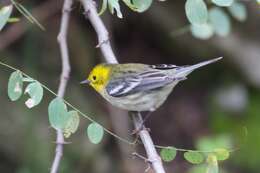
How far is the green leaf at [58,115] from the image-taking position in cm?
197

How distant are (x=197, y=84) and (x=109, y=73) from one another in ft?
7.83

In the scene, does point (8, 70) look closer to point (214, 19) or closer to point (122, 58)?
point (122, 58)

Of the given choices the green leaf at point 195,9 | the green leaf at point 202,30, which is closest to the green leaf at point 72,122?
the green leaf at point 195,9

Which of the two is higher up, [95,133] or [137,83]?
[95,133]

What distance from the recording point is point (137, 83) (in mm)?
3344

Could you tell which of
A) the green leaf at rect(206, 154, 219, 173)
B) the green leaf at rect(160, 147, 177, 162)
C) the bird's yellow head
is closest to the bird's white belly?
the bird's yellow head

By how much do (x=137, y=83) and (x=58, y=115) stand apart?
1.40 m

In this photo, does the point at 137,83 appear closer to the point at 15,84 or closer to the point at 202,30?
the point at 202,30

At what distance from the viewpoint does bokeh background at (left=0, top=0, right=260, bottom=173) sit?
4.61m

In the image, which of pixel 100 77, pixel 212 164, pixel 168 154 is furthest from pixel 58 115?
pixel 100 77

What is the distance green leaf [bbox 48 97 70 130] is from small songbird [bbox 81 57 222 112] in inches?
45.3

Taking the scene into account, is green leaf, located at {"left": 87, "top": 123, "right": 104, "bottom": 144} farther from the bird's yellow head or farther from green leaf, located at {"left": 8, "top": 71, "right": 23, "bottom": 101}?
the bird's yellow head

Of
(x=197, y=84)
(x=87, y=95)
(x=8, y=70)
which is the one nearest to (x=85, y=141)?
(x=87, y=95)

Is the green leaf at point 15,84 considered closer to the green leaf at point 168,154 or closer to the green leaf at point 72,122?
the green leaf at point 72,122
